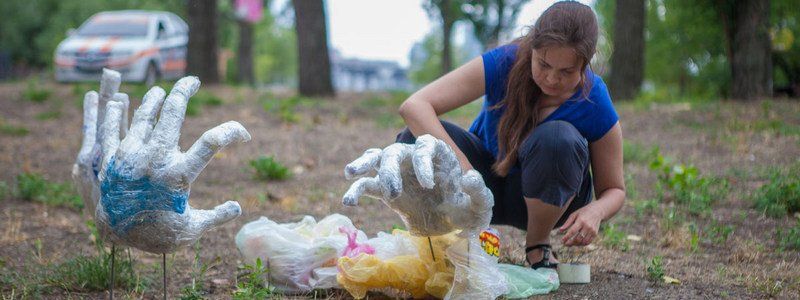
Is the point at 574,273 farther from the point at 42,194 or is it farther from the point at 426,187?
the point at 42,194

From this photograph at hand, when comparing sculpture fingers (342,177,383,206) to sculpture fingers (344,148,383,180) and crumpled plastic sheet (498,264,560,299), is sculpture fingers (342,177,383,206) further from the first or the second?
crumpled plastic sheet (498,264,560,299)

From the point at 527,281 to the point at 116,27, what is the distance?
46.7 feet

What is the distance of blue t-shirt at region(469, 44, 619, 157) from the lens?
3045mm

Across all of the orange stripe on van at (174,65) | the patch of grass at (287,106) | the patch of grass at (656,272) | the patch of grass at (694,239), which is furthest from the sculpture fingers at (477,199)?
the orange stripe on van at (174,65)

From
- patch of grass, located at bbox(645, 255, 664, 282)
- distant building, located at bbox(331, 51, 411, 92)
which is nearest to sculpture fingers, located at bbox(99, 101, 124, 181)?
Result: patch of grass, located at bbox(645, 255, 664, 282)

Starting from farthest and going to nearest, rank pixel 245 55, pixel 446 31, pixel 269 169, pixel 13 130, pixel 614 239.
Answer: pixel 245 55, pixel 446 31, pixel 13 130, pixel 269 169, pixel 614 239

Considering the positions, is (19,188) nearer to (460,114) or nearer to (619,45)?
(460,114)

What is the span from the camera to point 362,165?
7.73ft

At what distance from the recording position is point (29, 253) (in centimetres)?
358

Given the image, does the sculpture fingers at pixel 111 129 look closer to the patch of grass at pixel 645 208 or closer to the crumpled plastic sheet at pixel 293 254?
the crumpled plastic sheet at pixel 293 254

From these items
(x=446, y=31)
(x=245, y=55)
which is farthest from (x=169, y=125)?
(x=245, y=55)

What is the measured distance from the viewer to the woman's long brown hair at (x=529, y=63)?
280cm

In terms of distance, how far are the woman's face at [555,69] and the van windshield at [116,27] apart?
13.7 meters

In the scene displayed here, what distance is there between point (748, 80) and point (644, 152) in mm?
3135
